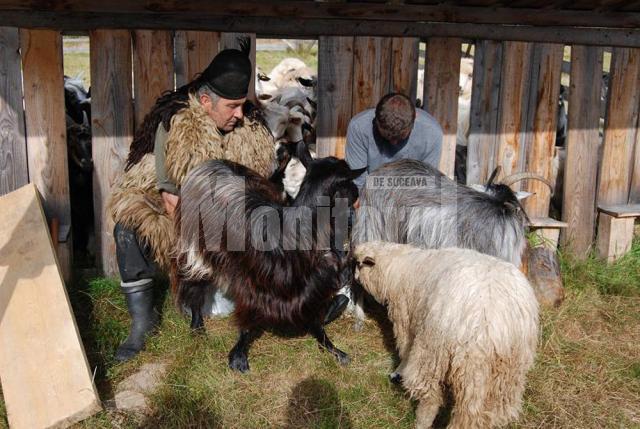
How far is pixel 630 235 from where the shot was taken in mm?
5871

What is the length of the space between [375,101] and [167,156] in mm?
1911

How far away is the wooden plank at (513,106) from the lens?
5.34 m

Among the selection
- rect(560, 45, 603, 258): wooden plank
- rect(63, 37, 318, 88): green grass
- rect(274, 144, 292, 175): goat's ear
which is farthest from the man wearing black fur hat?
rect(63, 37, 318, 88): green grass

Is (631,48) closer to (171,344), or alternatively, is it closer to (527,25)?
(527,25)

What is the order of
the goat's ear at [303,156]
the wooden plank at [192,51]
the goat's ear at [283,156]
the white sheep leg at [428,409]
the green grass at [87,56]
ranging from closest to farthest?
the white sheep leg at [428,409] → the goat's ear at [303,156] → the wooden plank at [192,51] → the goat's ear at [283,156] → the green grass at [87,56]

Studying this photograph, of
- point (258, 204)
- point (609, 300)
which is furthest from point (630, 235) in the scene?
point (258, 204)

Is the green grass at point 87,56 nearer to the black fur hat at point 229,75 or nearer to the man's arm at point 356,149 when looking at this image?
the man's arm at point 356,149

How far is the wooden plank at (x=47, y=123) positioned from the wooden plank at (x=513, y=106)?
3.61m

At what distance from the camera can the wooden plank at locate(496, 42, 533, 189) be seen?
534cm

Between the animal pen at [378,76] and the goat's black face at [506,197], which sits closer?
the goat's black face at [506,197]

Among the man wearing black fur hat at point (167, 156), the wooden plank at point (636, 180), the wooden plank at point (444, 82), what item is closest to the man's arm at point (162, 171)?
the man wearing black fur hat at point (167, 156)

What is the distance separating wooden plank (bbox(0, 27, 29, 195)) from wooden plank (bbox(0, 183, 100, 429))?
2.45 feet

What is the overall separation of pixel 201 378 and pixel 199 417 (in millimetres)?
379

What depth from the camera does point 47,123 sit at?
4852 mm
